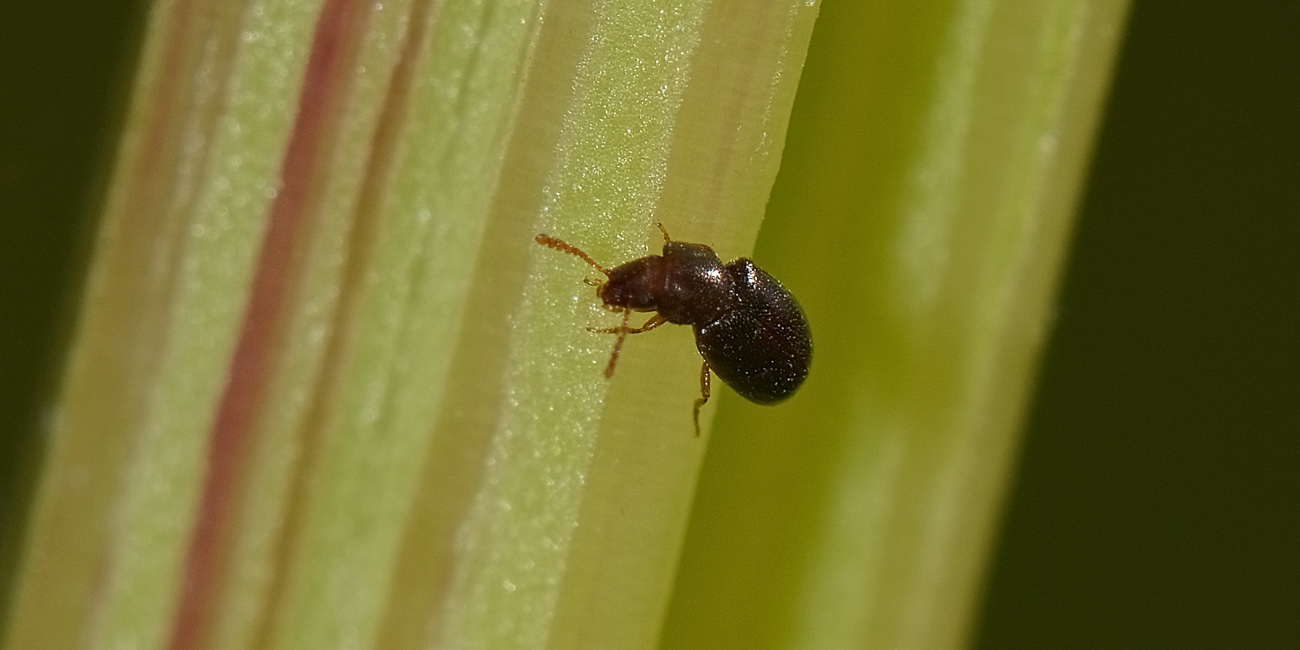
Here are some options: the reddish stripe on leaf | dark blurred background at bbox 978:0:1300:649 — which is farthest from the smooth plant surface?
dark blurred background at bbox 978:0:1300:649

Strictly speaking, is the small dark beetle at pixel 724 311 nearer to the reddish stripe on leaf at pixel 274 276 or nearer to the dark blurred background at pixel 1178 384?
the reddish stripe on leaf at pixel 274 276

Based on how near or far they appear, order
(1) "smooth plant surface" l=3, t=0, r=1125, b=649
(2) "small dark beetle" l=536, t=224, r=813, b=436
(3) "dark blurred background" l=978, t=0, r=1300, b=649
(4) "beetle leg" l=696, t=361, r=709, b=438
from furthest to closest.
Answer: (3) "dark blurred background" l=978, t=0, r=1300, b=649, (2) "small dark beetle" l=536, t=224, r=813, b=436, (4) "beetle leg" l=696, t=361, r=709, b=438, (1) "smooth plant surface" l=3, t=0, r=1125, b=649

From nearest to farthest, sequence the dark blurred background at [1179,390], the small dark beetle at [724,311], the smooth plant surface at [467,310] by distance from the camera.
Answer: the smooth plant surface at [467,310] < the small dark beetle at [724,311] < the dark blurred background at [1179,390]

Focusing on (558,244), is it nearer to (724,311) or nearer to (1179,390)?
(724,311)

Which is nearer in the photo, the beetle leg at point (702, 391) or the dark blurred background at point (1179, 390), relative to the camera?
the beetle leg at point (702, 391)

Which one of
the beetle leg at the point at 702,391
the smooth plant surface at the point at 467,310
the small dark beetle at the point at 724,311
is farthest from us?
the small dark beetle at the point at 724,311

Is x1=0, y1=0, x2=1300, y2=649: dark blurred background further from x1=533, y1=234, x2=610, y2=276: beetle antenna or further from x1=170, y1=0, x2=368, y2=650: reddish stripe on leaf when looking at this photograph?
x1=170, y1=0, x2=368, y2=650: reddish stripe on leaf

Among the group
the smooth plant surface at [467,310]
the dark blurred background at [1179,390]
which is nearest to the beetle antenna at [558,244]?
the smooth plant surface at [467,310]
